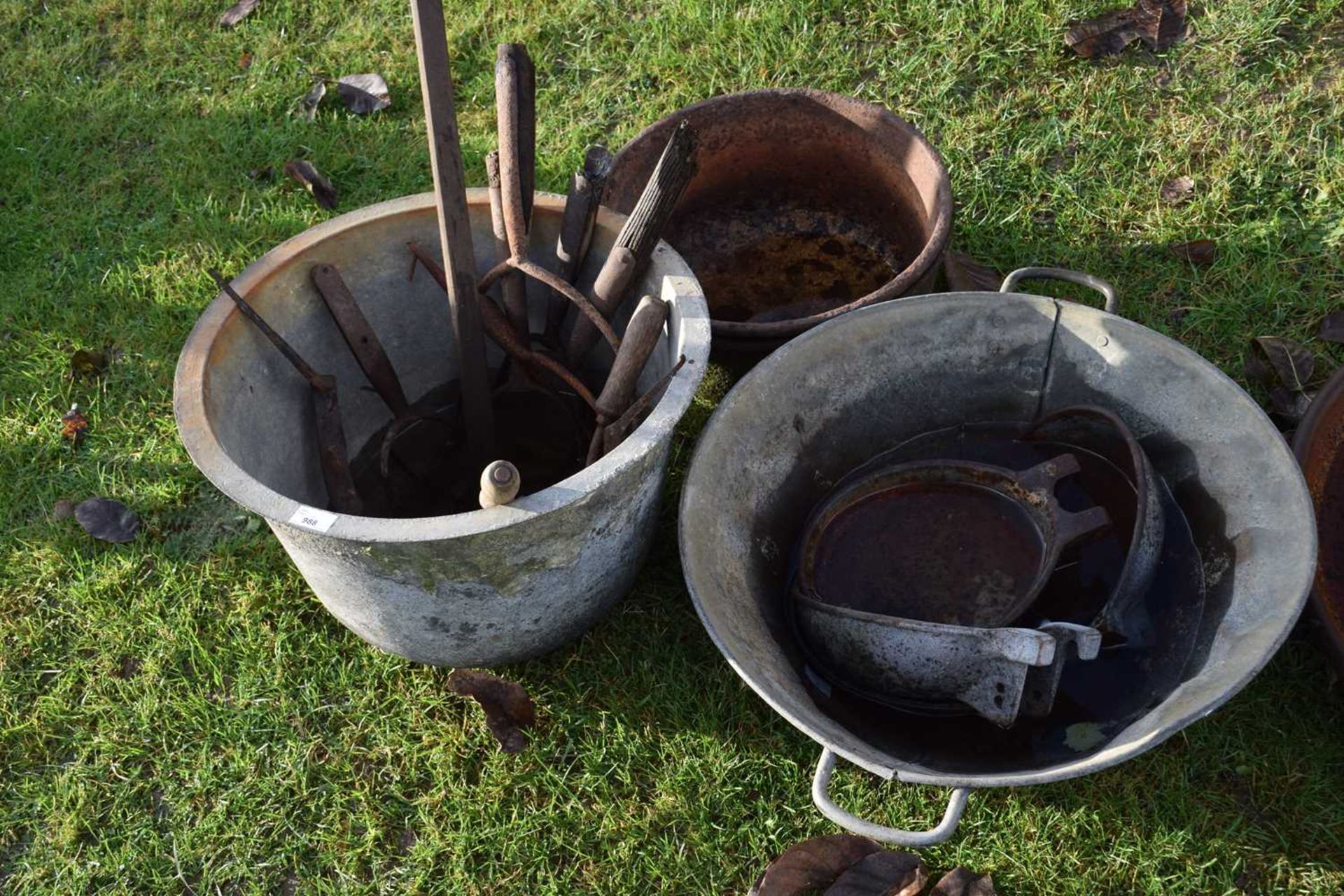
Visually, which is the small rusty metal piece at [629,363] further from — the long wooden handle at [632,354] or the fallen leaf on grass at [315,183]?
the fallen leaf on grass at [315,183]

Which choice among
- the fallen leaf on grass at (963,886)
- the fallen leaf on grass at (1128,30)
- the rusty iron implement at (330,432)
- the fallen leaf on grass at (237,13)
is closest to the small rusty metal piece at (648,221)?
the rusty iron implement at (330,432)

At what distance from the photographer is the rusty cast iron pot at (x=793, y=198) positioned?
254 centimetres

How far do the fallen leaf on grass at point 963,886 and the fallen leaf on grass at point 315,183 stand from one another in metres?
2.50

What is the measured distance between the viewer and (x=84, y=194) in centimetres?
335

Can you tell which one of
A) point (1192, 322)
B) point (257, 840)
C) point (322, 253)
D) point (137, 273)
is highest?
point (322, 253)

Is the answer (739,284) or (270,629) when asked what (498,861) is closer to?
(270,629)

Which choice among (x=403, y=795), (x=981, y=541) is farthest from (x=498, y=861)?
(x=981, y=541)

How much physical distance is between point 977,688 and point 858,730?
0.24m

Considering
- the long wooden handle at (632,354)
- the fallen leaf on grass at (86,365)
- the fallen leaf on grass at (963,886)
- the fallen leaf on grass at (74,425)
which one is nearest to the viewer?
the long wooden handle at (632,354)

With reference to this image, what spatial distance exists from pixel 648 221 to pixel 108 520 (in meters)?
1.61

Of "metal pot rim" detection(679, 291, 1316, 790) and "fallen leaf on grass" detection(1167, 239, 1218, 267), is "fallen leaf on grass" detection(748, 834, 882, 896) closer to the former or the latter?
"metal pot rim" detection(679, 291, 1316, 790)

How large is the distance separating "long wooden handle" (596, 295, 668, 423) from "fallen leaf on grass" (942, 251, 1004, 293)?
107 cm

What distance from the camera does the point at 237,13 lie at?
3.76m

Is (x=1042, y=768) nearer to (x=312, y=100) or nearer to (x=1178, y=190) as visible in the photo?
(x=1178, y=190)
